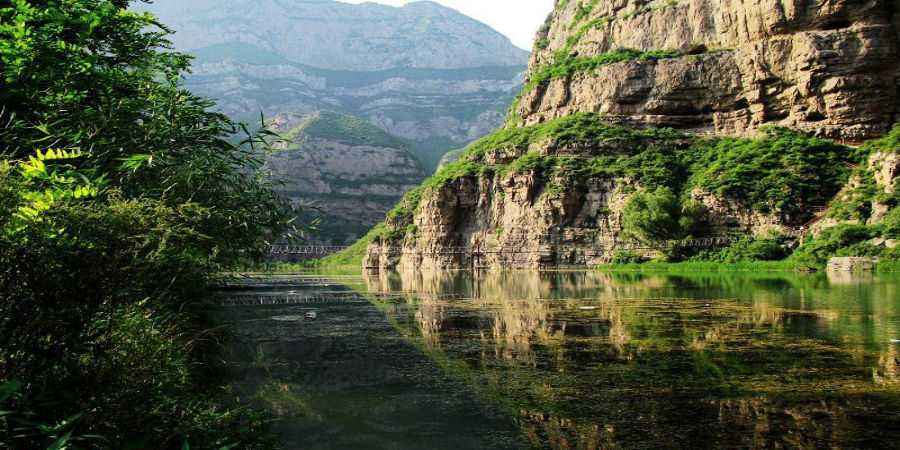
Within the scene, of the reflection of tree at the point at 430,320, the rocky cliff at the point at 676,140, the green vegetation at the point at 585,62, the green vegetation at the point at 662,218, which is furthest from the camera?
the green vegetation at the point at 585,62

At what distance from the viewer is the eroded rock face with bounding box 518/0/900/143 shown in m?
69.1

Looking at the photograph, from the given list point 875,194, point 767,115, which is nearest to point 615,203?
point 767,115

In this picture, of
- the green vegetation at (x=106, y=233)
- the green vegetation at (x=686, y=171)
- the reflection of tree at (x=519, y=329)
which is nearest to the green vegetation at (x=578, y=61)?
the green vegetation at (x=686, y=171)

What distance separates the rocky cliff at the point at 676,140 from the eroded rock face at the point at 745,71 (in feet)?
0.58

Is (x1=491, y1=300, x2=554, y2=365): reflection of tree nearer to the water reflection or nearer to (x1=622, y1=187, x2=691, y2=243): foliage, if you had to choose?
the water reflection

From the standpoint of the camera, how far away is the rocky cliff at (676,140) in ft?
215

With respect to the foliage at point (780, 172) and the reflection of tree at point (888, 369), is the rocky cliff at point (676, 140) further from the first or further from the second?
the reflection of tree at point (888, 369)

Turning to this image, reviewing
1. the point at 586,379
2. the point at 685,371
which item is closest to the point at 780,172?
the point at 685,371

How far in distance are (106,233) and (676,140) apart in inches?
3323

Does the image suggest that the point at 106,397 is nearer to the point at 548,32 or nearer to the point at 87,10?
the point at 87,10

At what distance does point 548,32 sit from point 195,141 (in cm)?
13798

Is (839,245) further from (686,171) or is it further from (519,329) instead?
(519,329)

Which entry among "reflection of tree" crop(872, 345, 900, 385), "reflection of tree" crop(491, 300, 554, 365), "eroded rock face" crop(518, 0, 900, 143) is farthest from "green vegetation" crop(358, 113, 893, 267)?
"reflection of tree" crop(872, 345, 900, 385)

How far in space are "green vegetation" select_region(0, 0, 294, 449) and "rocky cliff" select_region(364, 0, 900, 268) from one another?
58780mm
